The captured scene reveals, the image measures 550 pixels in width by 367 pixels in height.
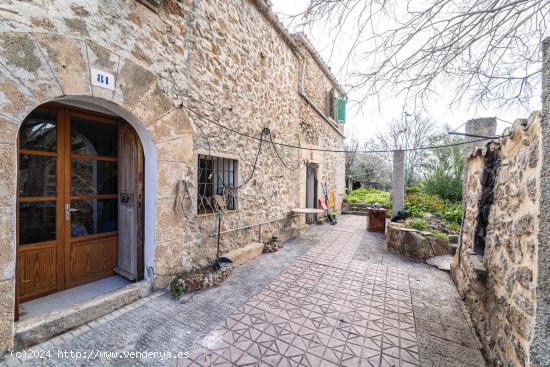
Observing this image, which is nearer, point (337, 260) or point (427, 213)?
point (337, 260)

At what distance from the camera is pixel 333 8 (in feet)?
8.96

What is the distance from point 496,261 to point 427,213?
15.8 feet

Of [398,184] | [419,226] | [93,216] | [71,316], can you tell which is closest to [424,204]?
[398,184]

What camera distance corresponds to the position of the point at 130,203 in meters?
3.43

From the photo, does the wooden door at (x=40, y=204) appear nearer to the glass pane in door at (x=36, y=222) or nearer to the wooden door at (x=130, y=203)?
the glass pane in door at (x=36, y=222)

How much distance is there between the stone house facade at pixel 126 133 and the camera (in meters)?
2.11

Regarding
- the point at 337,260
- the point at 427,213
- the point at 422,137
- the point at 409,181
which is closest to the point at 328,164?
the point at 427,213

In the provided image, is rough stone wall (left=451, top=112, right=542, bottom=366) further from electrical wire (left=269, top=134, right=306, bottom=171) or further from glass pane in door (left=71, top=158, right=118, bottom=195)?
glass pane in door (left=71, top=158, right=118, bottom=195)

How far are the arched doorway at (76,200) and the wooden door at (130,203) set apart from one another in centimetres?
1

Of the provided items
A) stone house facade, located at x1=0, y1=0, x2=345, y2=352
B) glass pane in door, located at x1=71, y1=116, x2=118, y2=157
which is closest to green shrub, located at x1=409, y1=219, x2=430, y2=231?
stone house facade, located at x1=0, y1=0, x2=345, y2=352

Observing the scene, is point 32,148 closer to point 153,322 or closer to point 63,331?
point 63,331

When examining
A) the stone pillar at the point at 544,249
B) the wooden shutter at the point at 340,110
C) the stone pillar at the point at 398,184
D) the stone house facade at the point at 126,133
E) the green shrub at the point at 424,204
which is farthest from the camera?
the wooden shutter at the point at 340,110

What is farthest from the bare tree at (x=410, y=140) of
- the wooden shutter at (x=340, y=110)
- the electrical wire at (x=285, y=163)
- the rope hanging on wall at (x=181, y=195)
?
the rope hanging on wall at (x=181, y=195)

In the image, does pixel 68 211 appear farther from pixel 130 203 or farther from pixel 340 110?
pixel 340 110
